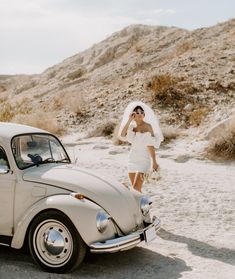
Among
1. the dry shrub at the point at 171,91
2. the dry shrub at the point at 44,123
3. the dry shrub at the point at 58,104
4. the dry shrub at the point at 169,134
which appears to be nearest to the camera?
the dry shrub at the point at 169,134

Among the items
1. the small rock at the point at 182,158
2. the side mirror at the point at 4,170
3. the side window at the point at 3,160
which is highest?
the side window at the point at 3,160

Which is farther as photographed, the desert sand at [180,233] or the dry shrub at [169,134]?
the dry shrub at [169,134]

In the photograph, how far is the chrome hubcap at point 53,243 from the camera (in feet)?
17.8

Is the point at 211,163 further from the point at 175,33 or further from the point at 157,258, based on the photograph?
the point at 175,33

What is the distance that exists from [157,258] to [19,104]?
23.3 meters

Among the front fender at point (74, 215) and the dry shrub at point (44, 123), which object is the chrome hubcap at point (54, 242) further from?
the dry shrub at point (44, 123)

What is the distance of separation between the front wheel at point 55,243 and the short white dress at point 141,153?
2429 mm

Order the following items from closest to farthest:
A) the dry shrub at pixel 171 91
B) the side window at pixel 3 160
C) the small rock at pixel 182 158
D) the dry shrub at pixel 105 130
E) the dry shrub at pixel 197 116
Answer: the side window at pixel 3 160 → the small rock at pixel 182 158 → the dry shrub at pixel 105 130 → the dry shrub at pixel 197 116 → the dry shrub at pixel 171 91

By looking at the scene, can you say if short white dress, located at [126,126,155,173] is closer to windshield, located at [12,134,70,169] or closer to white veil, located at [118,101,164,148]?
white veil, located at [118,101,164,148]

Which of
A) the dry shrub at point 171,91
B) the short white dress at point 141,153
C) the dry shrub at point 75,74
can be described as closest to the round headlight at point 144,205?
the short white dress at point 141,153

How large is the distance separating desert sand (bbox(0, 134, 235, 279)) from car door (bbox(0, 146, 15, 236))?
1.32ft

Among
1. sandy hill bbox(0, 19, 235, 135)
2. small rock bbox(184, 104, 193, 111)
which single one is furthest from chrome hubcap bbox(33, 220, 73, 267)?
small rock bbox(184, 104, 193, 111)

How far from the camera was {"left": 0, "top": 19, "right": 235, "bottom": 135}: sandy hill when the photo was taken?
1914cm

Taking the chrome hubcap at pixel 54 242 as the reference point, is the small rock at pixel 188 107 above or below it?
above
